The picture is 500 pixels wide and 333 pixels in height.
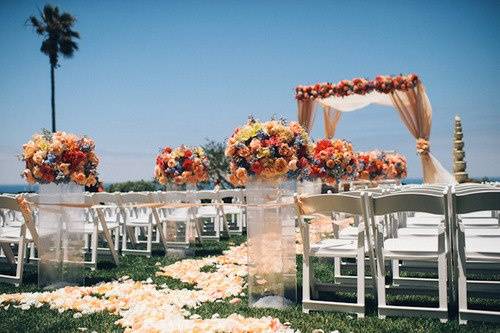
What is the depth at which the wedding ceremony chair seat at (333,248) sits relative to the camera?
3.62 m

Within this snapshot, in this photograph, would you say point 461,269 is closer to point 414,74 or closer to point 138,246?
point 138,246

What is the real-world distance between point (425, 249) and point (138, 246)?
629cm

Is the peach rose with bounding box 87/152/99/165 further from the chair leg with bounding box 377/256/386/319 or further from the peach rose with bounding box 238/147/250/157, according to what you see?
the chair leg with bounding box 377/256/386/319

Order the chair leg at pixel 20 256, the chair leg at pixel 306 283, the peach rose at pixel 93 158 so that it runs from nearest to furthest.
A: the chair leg at pixel 306 283
the chair leg at pixel 20 256
the peach rose at pixel 93 158

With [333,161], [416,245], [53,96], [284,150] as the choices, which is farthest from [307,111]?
[53,96]

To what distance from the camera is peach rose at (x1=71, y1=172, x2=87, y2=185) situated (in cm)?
514

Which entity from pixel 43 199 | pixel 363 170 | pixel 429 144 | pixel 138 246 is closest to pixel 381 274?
pixel 43 199

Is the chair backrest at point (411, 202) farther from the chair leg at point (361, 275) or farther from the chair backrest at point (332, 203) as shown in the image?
the chair leg at point (361, 275)

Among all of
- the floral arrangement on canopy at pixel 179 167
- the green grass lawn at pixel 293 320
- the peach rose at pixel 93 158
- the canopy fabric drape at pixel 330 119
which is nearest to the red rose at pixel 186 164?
the floral arrangement on canopy at pixel 179 167

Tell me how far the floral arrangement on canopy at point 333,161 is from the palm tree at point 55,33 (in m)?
22.8

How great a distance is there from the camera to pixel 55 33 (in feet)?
89.5

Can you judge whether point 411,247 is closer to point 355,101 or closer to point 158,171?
point 158,171

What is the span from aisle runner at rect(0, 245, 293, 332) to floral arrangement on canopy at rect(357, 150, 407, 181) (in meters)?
5.96

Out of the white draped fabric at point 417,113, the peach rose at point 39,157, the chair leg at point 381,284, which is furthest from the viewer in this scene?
the white draped fabric at point 417,113
